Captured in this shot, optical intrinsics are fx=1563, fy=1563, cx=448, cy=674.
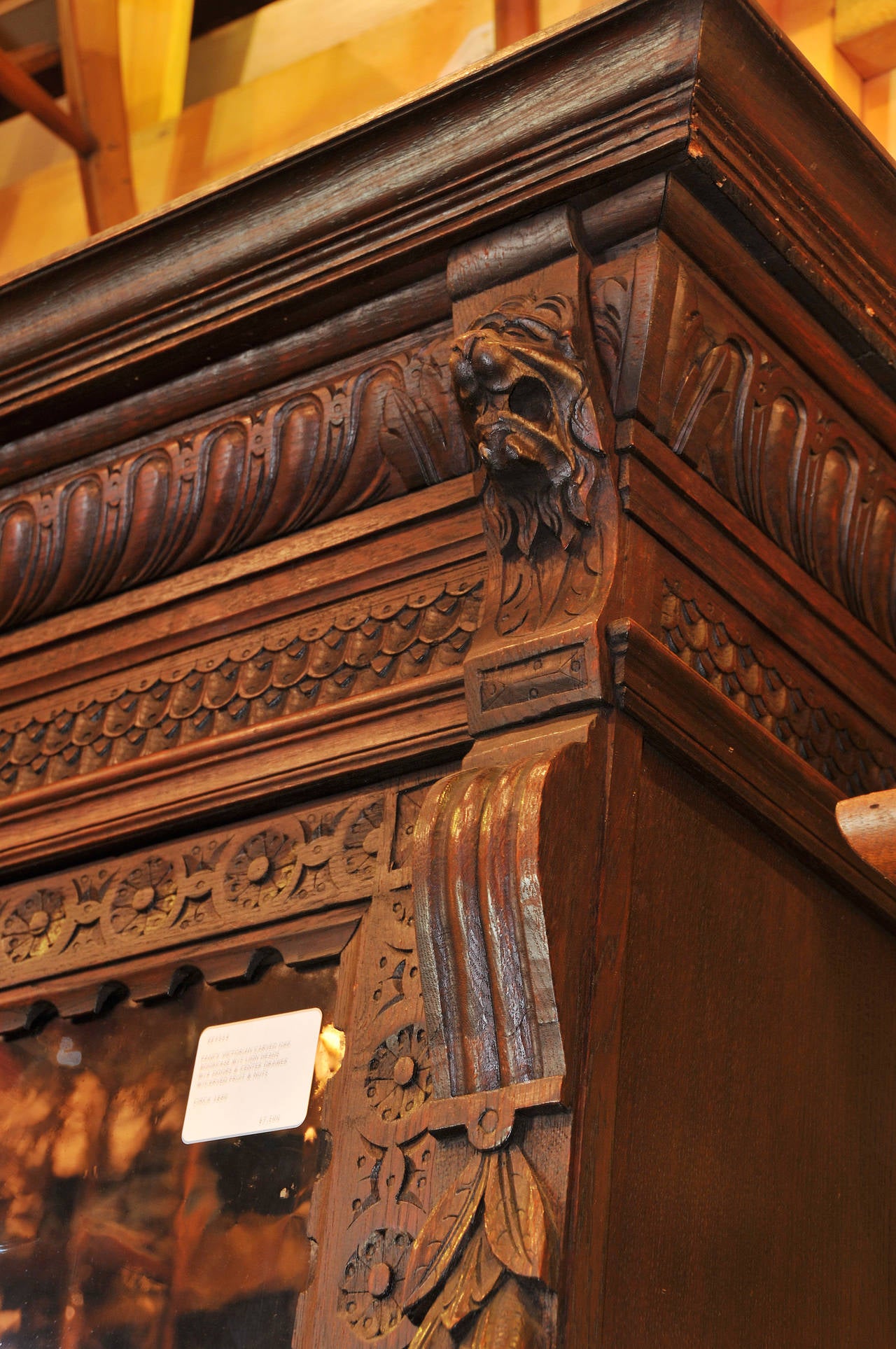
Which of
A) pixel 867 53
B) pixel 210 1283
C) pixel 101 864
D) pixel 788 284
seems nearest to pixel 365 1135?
pixel 210 1283

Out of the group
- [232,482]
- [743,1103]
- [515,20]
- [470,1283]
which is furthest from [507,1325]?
[515,20]

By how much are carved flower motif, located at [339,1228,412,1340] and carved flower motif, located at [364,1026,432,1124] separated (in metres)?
0.09

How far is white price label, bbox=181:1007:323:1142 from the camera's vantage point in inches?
48.2

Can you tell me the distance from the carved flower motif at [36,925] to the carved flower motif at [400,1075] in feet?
1.29

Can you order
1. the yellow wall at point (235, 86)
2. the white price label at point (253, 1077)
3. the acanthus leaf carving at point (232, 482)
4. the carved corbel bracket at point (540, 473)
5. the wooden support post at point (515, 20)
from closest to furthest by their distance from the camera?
the carved corbel bracket at point (540, 473), the white price label at point (253, 1077), the acanthus leaf carving at point (232, 482), the wooden support post at point (515, 20), the yellow wall at point (235, 86)

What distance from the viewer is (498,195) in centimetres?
119

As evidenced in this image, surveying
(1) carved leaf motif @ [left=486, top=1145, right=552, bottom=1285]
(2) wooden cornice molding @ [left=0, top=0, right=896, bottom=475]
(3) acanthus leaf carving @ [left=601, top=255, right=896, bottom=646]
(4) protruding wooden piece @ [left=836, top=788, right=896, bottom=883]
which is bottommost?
(1) carved leaf motif @ [left=486, top=1145, right=552, bottom=1285]

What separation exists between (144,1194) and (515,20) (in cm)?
156

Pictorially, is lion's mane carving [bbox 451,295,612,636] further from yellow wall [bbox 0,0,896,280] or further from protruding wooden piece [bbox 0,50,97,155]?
protruding wooden piece [bbox 0,50,97,155]

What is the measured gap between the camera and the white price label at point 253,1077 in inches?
48.2

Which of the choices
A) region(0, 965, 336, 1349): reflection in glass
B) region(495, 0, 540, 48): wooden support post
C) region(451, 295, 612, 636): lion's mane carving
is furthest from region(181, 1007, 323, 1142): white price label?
region(495, 0, 540, 48): wooden support post

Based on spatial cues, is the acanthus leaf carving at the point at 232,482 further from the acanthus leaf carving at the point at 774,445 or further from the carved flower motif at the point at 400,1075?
the carved flower motif at the point at 400,1075

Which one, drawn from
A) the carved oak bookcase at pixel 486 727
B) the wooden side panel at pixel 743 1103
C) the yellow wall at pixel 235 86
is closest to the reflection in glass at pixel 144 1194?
the carved oak bookcase at pixel 486 727

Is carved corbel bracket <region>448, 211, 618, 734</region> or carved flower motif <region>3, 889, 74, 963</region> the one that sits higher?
carved corbel bracket <region>448, 211, 618, 734</region>
